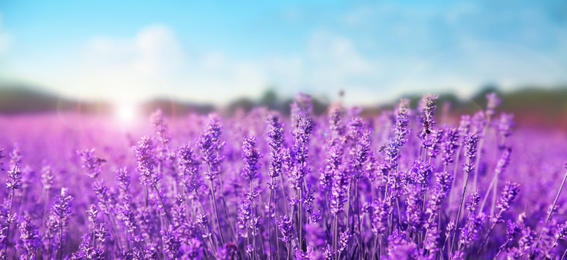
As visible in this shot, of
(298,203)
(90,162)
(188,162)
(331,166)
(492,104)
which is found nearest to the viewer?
(331,166)

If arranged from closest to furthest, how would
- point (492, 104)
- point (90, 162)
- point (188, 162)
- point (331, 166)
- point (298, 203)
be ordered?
point (331, 166)
point (188, 162)
point (298, 203)
point (90, 162)
point (492, 104)

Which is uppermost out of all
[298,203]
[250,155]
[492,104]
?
[492,104]

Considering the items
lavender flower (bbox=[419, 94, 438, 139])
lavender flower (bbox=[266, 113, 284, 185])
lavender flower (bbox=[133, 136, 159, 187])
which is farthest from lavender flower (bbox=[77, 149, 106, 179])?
lavender flower (bbox=[419, 94, 438, 139])

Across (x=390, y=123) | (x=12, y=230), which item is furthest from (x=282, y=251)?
(x=12, y=230)

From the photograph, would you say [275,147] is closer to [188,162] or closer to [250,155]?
[250,155]

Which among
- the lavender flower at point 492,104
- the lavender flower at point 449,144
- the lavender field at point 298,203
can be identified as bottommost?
the lavender field at point 298,203

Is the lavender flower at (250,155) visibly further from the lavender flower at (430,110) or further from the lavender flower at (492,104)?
the lavender flower at (492,104)

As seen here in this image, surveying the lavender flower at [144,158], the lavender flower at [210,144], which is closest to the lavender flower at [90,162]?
the lavender flower at [144,158]

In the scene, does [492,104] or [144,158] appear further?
[492,104]

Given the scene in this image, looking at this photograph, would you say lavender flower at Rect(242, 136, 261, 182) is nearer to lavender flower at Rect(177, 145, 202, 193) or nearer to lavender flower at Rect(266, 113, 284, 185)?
lavender flower at Rect(266, 113, 284, 185)

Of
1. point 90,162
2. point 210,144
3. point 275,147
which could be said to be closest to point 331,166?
point 275,147

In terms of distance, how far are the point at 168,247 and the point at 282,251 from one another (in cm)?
143

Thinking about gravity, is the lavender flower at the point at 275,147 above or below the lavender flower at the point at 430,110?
below

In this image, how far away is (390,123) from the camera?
4.45 m
